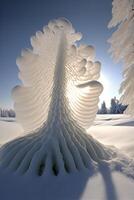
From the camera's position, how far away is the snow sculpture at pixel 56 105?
5.56 metres

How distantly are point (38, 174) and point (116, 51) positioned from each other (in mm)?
5147

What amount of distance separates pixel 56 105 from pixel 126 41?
317 cm

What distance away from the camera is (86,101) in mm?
9359

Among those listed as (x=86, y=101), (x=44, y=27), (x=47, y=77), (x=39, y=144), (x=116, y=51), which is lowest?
(x=39, y=144)

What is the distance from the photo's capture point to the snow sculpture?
556 centimetres

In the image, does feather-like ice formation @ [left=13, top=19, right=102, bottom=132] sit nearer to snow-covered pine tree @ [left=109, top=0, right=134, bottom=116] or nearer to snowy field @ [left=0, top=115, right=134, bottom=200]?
snow-covered pine tree @ [left=109, top=0, right=134, bottom=116]

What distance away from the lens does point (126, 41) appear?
26.8ft

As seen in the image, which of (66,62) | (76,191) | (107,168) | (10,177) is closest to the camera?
(76,191)

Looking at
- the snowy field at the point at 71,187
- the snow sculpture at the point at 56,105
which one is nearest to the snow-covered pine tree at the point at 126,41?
the snow sculpture at the point at 56,105

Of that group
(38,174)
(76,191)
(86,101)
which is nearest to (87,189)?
(76,191)

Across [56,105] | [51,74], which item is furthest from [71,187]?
[51,74]

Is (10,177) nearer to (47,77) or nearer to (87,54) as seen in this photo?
(47,77)

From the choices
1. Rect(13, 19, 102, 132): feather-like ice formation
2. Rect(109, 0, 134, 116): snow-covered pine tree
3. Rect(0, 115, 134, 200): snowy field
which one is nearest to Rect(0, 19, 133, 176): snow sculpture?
Rect(13, 19, 102, 132): feather-like ice formation

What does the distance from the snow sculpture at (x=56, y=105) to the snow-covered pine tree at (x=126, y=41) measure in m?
0.92
